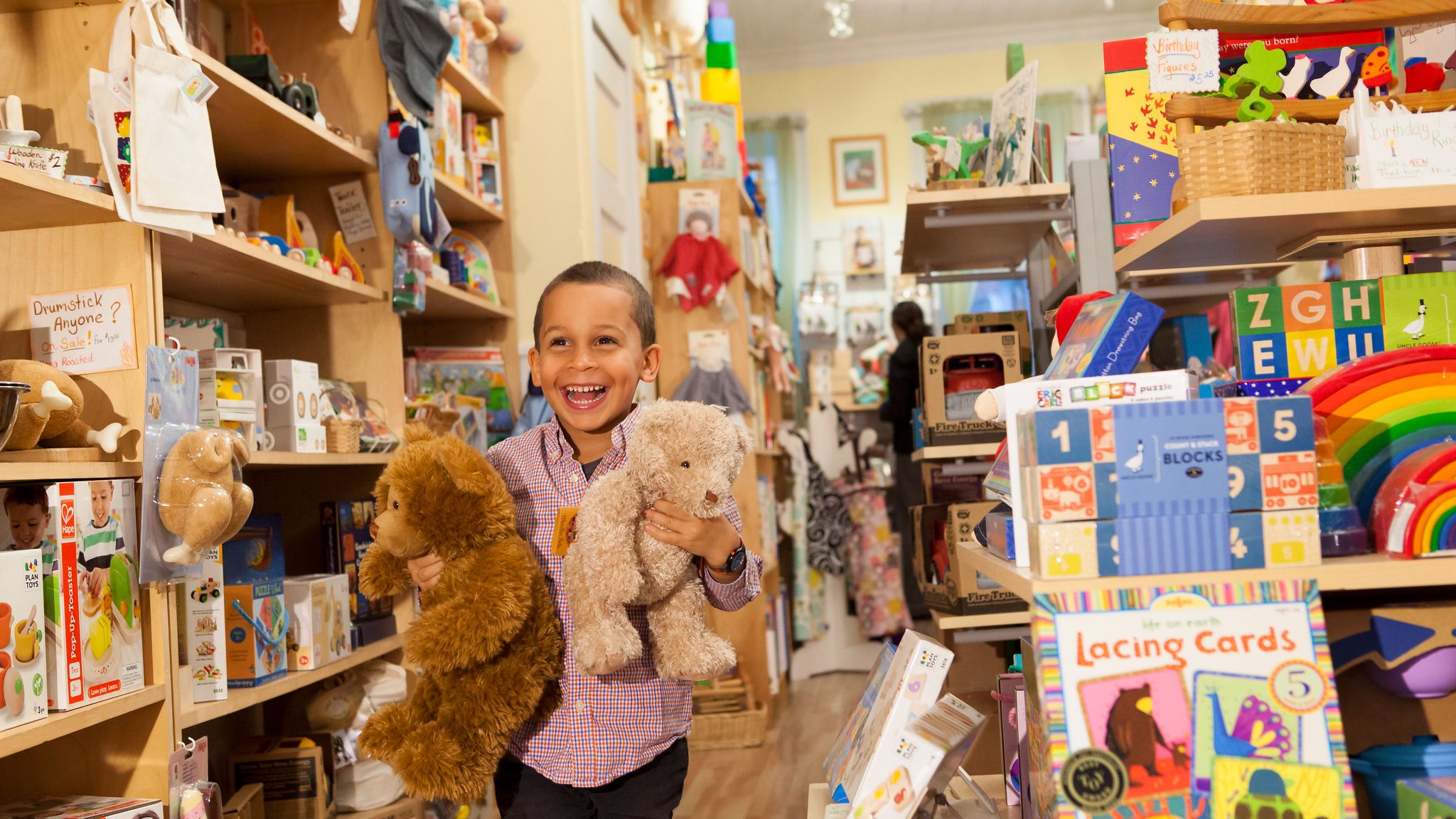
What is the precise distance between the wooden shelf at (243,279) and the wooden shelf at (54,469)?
39cm

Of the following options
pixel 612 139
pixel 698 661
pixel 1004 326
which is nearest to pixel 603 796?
pixel 698 661

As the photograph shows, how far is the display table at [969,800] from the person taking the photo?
1337 millimetres

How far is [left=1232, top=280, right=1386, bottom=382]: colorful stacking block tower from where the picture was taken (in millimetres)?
1388

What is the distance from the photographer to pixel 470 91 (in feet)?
10.5

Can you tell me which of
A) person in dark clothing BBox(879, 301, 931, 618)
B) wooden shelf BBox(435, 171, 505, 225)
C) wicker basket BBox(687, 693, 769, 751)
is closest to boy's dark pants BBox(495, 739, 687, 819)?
wooden shelf BBox(435, 171, 505, 225)

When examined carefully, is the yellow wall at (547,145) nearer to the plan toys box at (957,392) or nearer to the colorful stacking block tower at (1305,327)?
Answer: the plan toys box at (957,392)

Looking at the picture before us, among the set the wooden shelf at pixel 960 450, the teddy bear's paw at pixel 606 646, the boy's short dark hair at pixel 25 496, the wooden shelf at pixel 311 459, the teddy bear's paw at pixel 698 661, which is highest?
the wooden shelf at pixel 311 459

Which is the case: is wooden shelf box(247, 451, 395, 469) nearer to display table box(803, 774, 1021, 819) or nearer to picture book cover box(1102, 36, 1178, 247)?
display table box(803, 774, 1021, 819)

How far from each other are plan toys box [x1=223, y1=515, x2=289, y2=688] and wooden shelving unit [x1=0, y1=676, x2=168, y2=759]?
0.87 feet

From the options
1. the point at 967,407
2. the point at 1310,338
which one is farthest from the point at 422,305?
the point at 1310,338

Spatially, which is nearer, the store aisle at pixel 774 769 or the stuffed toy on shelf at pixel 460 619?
the stuffed toy on shelf at pixel 460 619

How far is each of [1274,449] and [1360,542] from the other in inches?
6.9

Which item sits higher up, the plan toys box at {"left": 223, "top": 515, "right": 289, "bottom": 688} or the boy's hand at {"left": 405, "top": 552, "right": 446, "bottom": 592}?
the boy's hand at {"left": 405, "top": 552, "right": 446, "bottom": 592}

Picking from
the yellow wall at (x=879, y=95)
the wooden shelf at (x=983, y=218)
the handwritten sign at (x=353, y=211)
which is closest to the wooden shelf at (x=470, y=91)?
the handwritten sign at (x=353, y=211)
